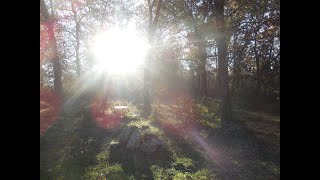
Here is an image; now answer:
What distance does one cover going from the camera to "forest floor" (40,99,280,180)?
9.80 metres

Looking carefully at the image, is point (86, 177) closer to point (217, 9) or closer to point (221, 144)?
point (221, 144)

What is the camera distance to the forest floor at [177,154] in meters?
9.80

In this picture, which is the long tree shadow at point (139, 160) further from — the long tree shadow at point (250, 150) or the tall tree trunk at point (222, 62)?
the tall tree trunk at point (222, 62)

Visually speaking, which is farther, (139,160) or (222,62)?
(222,62)

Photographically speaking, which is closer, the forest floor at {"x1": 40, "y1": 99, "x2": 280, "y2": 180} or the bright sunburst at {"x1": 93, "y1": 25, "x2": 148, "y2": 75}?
the forest floor at {"x1": 40, "y1": 99, "x2": 280, "y2": 180}

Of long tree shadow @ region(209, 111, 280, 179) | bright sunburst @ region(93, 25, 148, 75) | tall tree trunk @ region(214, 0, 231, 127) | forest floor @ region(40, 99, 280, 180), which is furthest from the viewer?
bright sunburst @ region(93, 25, 148, 75)

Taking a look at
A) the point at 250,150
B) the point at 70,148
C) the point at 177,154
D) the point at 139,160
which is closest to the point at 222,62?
the point at 250,150

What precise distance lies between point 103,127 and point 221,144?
724 cm

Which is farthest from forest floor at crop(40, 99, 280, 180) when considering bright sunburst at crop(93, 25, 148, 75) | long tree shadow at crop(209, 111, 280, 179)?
bright sunburst at crop(93, 25, 148, 75)

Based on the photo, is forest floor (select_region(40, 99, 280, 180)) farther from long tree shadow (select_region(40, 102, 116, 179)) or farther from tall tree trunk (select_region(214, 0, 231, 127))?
tall tree trunk (select_region(214, 0, 231, 127))

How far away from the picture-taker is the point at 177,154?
12172 mm

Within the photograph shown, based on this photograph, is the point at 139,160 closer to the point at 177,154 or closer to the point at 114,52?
the point at 177,154

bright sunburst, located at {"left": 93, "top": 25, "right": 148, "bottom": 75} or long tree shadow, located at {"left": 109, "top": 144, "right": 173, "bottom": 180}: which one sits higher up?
bright sunburst, located at {"left": 93, "top": 25, "right": 148, "bottom": 75}
